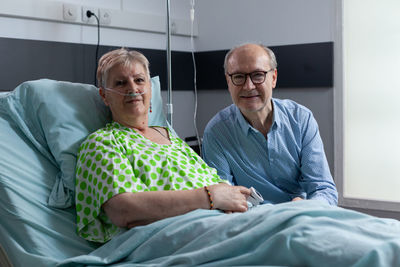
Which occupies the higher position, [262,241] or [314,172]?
[314,172]

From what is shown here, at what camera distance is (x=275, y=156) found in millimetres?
2352

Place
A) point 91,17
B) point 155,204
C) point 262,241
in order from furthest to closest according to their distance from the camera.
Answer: point 91,17 → point 155,204 → point 262,241

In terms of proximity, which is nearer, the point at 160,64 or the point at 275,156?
the point at 275,156

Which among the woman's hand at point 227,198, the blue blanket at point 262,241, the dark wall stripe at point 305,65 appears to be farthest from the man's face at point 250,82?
the dark wall stripe at point 305,65

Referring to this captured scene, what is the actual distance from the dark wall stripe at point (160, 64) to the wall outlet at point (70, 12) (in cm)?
15

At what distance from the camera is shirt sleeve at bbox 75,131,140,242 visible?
1774 millimetres

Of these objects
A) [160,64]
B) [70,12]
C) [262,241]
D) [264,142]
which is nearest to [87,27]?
[70,12]

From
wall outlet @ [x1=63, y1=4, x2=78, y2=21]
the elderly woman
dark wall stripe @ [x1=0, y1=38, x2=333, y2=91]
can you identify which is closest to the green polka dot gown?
the elderly woman

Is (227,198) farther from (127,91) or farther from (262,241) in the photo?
A: (127,91)

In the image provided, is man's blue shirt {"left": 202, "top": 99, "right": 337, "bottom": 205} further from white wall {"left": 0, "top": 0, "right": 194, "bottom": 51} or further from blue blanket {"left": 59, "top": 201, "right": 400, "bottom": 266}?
white wall {"left": 0, "top": 0, "right": 194, "bottom": 51}

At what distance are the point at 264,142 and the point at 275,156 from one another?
8 cm

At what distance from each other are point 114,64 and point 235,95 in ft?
1.88

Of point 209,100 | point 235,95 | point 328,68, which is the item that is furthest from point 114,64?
point 209,100

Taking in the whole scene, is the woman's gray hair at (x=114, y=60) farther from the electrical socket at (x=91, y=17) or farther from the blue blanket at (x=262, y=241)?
the electrical socket at (x=91, y=17)
